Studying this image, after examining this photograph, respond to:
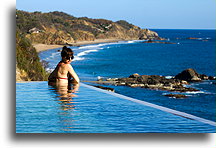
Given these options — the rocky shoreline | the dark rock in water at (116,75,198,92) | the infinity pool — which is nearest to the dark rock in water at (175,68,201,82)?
the rocky shoreline

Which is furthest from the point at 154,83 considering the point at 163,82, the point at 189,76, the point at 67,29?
the point at 67,29

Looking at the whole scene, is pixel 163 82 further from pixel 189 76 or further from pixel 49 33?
pixel 49 33

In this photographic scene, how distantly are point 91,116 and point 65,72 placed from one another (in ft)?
6.67

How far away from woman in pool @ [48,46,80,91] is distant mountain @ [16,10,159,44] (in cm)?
8604

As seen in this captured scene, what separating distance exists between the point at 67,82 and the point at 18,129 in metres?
2.91

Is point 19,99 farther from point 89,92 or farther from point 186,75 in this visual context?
point 186,75

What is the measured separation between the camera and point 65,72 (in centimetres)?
716

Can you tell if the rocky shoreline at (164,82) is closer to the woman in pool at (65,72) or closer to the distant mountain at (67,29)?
the woman in pool at (65,72)

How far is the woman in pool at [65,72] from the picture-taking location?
688cm

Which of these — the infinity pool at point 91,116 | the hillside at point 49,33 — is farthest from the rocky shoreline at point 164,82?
the infinity pool at point 91,116

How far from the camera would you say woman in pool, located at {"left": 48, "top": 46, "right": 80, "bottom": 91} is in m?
6.88

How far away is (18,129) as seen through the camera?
4.47 metres

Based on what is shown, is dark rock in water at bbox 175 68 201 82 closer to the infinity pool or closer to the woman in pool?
the woman in pool

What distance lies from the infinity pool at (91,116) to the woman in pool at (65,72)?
34 cm
